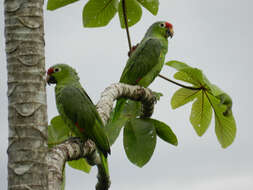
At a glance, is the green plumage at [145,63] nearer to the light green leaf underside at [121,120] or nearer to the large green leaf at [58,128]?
the light green leaf underside at [121,120]

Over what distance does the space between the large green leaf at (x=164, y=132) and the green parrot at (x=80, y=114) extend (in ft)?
2.51

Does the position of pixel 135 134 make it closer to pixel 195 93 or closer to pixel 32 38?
pixel 195 93

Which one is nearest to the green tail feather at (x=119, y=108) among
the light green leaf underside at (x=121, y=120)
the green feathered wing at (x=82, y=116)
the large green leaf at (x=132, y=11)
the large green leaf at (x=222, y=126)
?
the light green leaf underside at (x=121, y=120)

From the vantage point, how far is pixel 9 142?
2057mm

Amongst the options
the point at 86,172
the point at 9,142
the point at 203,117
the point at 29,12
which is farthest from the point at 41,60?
the point at 203,117

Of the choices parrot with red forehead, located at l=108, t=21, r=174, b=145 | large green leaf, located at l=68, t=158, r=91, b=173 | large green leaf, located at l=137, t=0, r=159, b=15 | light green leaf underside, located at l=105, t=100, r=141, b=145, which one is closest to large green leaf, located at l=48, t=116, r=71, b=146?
large green leaf, located at l=68, t=158, r=91, b=173

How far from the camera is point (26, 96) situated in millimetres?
2086

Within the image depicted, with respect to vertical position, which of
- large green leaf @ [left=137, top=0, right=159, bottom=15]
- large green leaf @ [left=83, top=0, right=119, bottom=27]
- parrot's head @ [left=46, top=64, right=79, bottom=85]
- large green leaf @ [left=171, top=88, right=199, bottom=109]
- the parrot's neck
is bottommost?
large green leaf @ [left=171, top=88, right=199, bottom=109]

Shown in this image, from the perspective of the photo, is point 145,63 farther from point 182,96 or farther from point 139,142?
point 139,142

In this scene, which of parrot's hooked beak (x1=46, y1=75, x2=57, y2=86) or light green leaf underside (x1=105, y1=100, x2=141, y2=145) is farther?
parrot's hooked beak (x1=46, y1=75, x2=57, y2=86)

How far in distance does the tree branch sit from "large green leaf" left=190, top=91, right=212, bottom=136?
28.7 inches

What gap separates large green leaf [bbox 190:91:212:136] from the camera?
4434mm

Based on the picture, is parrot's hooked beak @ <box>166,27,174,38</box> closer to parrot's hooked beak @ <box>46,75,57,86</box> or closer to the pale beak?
the pale beak

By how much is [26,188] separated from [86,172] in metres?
2.50
